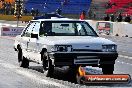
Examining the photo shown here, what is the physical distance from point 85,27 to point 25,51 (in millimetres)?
2140

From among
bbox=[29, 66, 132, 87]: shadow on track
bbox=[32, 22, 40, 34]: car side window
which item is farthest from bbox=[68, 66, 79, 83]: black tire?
bbox=[32, 22, 40, 34]: car side window

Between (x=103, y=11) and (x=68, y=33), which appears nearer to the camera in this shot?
(x=68, y=33)

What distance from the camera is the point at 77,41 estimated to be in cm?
1105

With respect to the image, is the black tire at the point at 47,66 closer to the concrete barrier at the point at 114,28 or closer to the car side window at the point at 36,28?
the car side window at the point at 36,28

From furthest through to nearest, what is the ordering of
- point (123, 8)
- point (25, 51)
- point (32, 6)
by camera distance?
point (32, 6), point (123, 8), point (25, 51)

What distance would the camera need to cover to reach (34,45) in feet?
41.7

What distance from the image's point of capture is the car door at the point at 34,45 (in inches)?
492

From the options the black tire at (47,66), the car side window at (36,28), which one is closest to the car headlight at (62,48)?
the black tire at (47,66)

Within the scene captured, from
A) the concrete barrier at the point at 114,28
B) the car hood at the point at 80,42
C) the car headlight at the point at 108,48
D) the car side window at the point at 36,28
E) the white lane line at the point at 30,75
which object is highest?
the car side window at the point at 36,28

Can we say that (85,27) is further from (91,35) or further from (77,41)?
(77,41)

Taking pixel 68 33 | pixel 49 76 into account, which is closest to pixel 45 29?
pixel 68 33

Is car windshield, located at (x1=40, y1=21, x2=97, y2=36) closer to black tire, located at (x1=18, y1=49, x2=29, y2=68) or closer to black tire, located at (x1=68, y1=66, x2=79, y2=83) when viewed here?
black tire, located at (x1=68, y1=66, x2=79, y2=83)

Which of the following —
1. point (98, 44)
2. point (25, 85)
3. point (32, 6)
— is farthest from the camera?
point (32, 6)

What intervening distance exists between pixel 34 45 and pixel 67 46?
200cm
